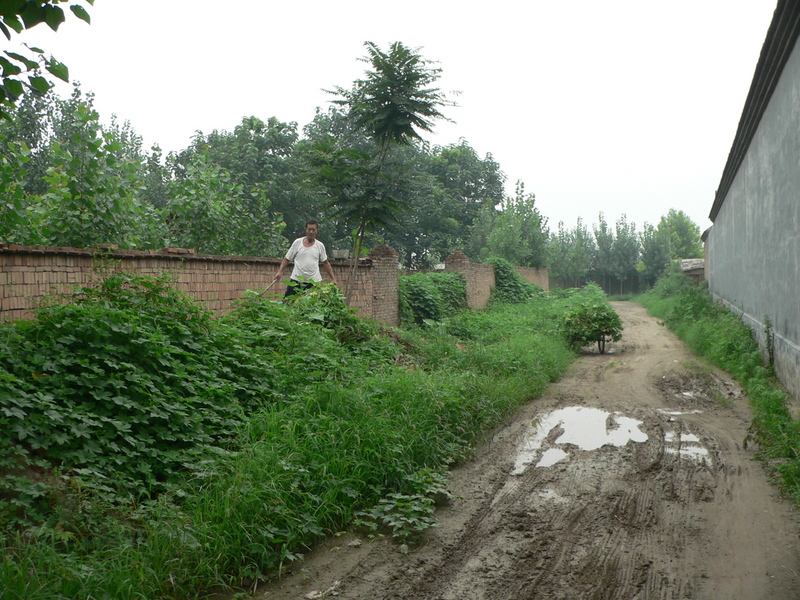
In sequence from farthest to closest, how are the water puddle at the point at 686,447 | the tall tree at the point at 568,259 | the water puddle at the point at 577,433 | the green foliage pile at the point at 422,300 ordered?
1. the tall tree at the point at 568,259
2. the green foliage pile at the point at 422,300
3. the water puddle at the point at 577,433
4. the water puddle at the point at 686,447

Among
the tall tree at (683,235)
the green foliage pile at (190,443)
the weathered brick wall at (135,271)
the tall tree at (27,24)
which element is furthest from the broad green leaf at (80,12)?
the tall tree at (683,235)

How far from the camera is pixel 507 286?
23938 millimetres

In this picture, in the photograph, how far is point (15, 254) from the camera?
5836 millimetres

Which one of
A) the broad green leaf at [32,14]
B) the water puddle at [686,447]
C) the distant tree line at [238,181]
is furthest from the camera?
the distant tree line at [238,181]

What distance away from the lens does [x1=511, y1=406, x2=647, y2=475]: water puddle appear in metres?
5.71

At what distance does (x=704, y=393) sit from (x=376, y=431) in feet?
18.1

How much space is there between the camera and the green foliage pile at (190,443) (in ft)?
10.9

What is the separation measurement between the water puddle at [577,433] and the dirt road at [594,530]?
21 millimetres

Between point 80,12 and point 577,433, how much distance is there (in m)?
5.56

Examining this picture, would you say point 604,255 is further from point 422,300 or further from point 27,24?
point 27,24

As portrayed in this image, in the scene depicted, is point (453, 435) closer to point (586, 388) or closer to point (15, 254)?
point (586, 388)

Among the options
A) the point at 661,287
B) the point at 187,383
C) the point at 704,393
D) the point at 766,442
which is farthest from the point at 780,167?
the point at 661,287

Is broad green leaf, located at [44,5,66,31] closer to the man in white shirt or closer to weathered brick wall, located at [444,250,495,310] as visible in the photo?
the man in white shirt

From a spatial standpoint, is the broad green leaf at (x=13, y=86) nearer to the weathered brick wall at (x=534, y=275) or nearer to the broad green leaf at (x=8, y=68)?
the broad green leaf at (x=8, y=68)
